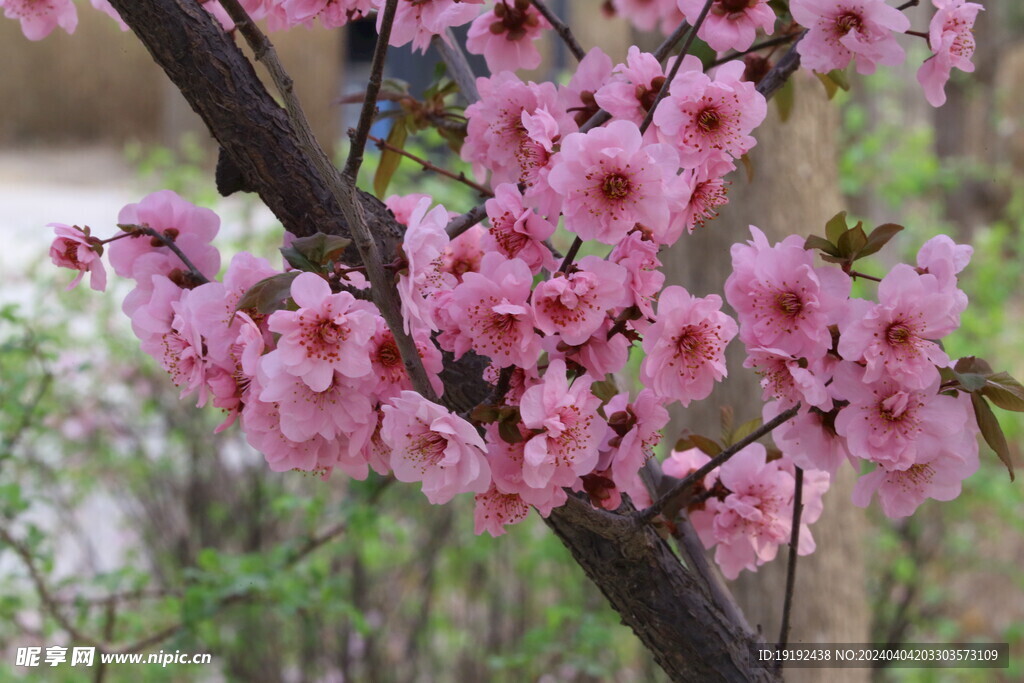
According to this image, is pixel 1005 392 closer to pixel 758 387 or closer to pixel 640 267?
pixel 640 267

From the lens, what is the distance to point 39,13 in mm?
892

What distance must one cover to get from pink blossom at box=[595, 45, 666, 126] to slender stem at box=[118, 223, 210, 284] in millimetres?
339

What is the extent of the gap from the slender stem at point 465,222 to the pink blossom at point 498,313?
3.1 inches

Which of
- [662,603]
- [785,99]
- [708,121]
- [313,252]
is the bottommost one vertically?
[662,603]

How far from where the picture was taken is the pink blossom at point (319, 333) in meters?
0.56

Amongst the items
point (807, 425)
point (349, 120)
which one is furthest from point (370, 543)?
point (349, 120)

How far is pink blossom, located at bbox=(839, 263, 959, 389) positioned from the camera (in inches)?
24.2

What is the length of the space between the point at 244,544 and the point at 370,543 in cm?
40

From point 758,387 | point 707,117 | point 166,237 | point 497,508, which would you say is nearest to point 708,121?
point 707,117

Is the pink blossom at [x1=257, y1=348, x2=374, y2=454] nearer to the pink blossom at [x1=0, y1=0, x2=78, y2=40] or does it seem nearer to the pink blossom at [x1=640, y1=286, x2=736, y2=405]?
the pink blossom at [x1=640, y1=286, x2=736, y2=405]

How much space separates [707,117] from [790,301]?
15cm

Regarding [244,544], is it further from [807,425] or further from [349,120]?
[349,120]

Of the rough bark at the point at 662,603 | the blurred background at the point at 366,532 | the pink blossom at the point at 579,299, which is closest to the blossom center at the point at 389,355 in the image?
the pink blossom at the point at 579,299

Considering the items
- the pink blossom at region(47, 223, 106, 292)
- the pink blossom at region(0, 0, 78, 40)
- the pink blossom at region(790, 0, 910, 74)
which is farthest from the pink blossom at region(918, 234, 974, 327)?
the pink blossom at region(0, 0, 78, 40)
